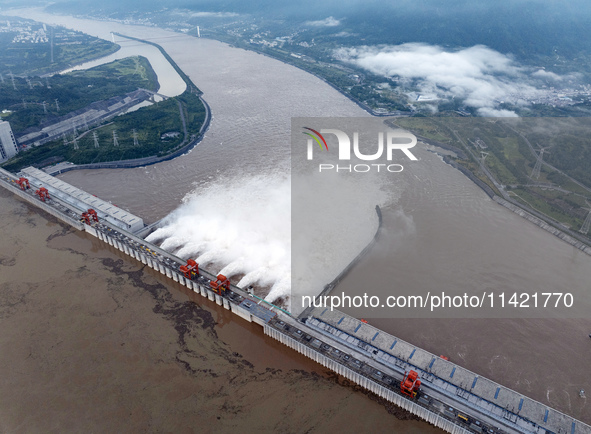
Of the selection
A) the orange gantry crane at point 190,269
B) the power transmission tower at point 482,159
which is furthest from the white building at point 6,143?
the power transmission tower at point 482,159

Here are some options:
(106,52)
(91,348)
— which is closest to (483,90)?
(91,348)

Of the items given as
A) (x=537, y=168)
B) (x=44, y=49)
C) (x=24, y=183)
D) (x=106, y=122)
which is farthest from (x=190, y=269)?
(x=44, y=49)

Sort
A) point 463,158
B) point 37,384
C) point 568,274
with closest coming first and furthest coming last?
point 37,384
point 568,274
point 463,158

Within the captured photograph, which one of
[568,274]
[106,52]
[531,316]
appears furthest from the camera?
[106,52]

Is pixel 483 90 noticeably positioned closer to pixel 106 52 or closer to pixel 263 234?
pixel 263 234

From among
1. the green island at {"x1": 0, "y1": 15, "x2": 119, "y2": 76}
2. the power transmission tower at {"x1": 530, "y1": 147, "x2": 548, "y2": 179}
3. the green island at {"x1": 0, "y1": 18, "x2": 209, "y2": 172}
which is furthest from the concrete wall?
the green island at {"x1": 0, "y1": 15, "x2": 119, "y2": 76}

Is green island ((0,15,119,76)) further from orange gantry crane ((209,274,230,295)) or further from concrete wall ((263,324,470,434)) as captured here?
concrete wall ((263,324,470,434))
